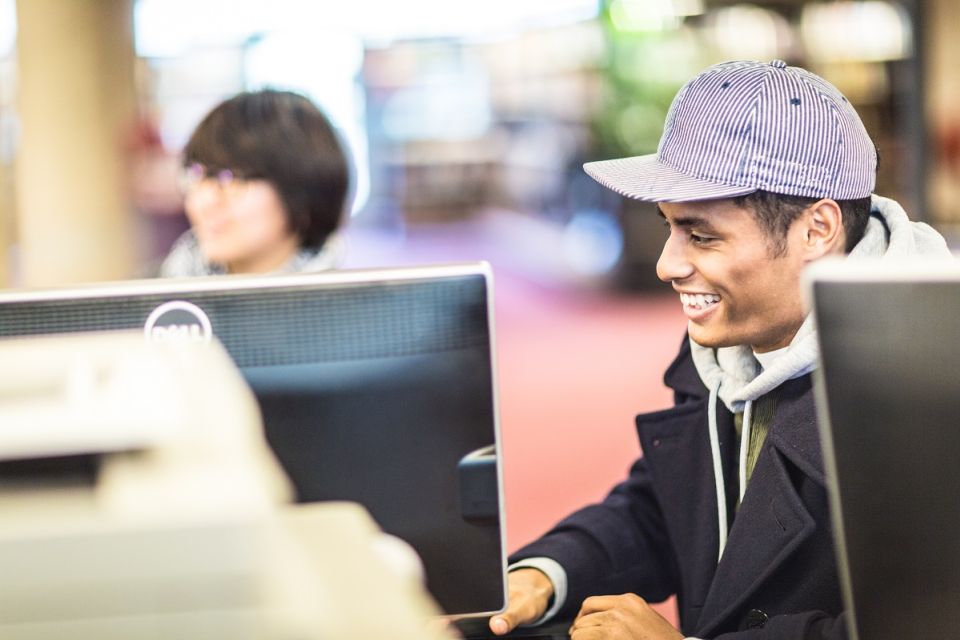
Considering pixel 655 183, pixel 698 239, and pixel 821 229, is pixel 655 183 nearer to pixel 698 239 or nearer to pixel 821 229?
pixel 698 239

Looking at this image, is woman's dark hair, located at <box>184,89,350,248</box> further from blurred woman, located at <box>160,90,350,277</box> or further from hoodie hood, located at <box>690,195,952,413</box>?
hoodie hood, located at <box>690,195,952,413</box>

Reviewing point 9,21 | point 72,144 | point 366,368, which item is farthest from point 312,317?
point 72,144

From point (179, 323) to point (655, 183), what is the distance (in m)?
0.70

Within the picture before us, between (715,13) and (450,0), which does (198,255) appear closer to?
(715,13)

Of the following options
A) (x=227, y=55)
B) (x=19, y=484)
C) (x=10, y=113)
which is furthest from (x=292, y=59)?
(x=19, y=484)

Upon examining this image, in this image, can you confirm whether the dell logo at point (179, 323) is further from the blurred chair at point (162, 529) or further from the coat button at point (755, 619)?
the coat button at point (755, 619)

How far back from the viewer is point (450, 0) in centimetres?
1257

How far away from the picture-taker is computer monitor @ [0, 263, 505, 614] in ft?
3.68

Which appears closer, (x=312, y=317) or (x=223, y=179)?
(x=312, y=317)

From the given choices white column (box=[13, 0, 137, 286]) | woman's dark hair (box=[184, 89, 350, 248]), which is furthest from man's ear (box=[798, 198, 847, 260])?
white column (box=[13, 0, 137, 286])

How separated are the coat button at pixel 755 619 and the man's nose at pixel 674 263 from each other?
0.44 metres

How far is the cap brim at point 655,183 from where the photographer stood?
147 centimetres

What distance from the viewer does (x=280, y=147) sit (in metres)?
2.43

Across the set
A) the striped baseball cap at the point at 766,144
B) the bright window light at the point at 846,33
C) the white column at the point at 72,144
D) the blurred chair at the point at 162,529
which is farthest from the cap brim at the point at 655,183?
the bright window light at the point at 846,33
